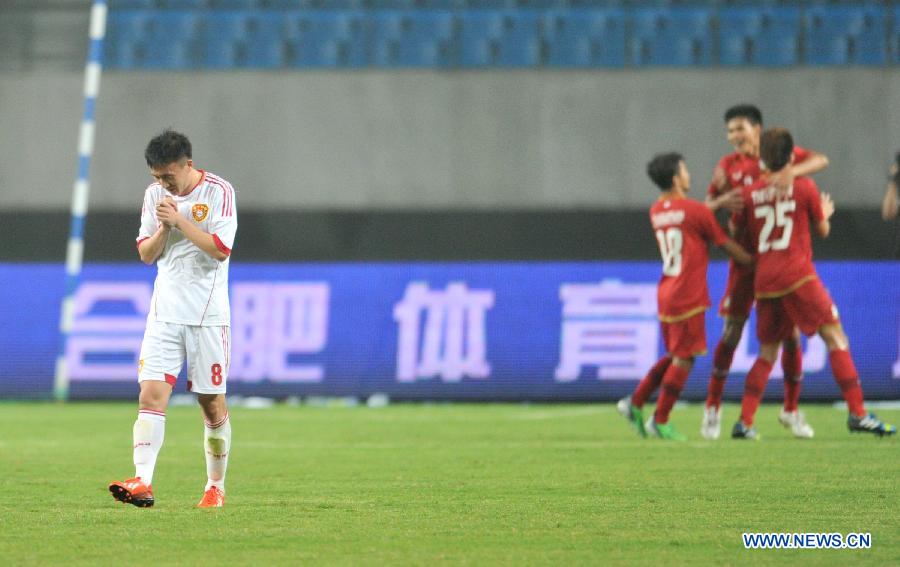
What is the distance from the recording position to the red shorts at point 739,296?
33.4 feet

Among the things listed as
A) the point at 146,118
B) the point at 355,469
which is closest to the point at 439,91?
the point at 146,118

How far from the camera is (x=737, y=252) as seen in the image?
32.6 feet

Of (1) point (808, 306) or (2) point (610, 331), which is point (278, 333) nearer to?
(2) point (610, 331)

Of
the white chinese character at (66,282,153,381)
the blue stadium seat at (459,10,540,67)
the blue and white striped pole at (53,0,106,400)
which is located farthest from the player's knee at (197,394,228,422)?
the blue stadium seat at (459,10,540,67)

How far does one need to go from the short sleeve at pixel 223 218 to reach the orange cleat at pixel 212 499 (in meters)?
0.99

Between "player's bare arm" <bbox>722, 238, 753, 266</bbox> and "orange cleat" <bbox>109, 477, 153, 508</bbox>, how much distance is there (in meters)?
4.84

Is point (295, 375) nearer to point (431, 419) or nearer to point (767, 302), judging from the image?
point (431, 419)

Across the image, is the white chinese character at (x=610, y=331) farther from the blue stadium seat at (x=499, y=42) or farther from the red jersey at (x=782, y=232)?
the red jersey at (x=782, y=232)

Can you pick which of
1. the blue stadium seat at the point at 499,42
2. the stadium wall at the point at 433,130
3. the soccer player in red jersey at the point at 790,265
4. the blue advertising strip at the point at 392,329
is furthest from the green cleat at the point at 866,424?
the blue stadium seat at the point at 499,42

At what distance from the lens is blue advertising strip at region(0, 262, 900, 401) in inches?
602

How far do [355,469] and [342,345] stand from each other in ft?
23.8

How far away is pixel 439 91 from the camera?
18422 millimetres

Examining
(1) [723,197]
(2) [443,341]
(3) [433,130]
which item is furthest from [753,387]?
(3) [433,130]

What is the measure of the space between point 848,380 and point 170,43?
11915 millimetres
